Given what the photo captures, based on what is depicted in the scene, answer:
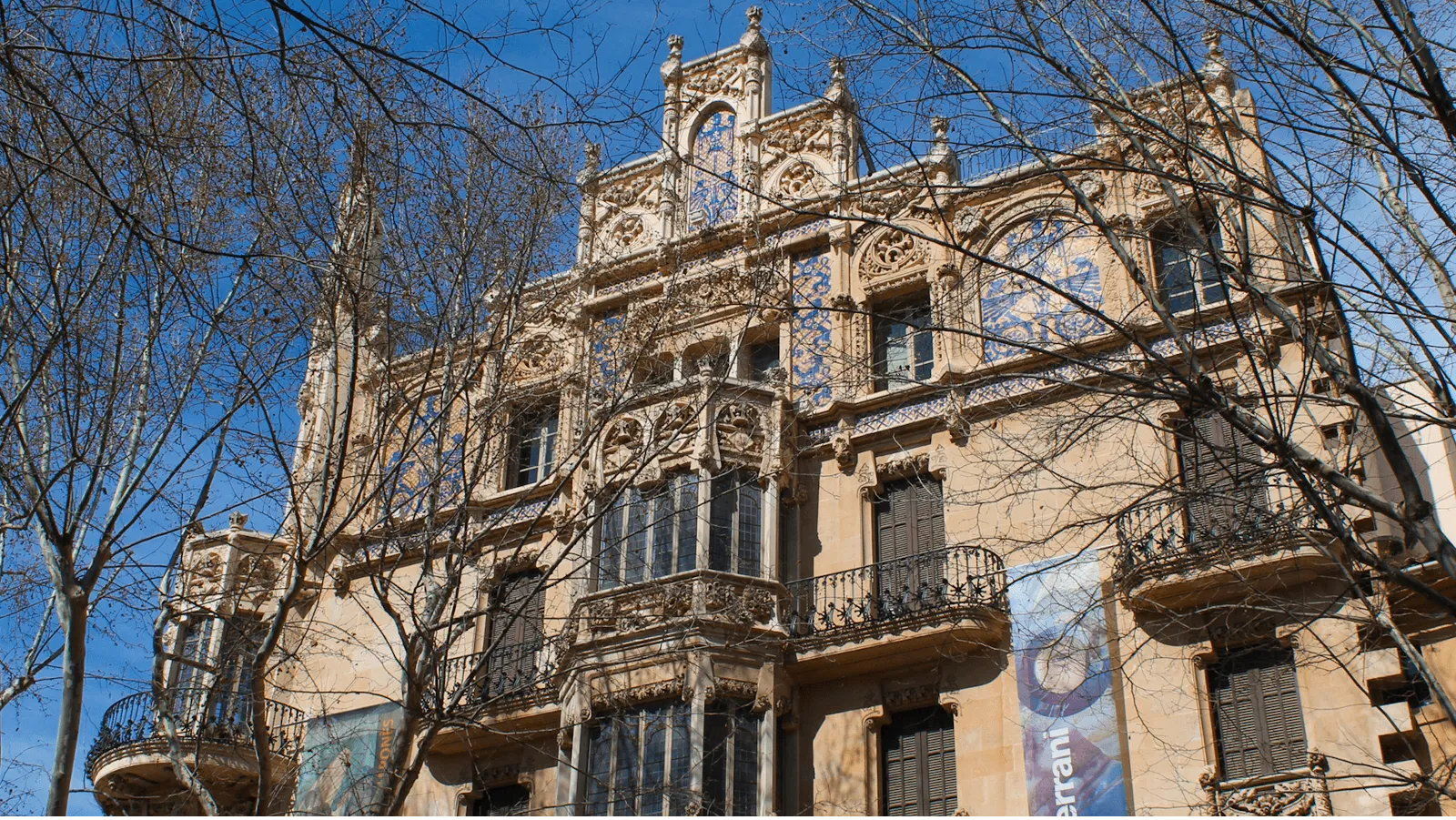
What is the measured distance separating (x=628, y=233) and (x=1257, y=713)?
12193 mm

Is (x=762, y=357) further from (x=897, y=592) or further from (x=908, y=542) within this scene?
(x=897, y=592)

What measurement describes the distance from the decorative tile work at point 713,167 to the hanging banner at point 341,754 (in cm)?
841

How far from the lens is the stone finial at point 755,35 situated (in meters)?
24.9

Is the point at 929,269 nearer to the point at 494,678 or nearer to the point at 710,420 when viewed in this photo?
the point at 710,420

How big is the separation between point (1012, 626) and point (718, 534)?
12.5ft

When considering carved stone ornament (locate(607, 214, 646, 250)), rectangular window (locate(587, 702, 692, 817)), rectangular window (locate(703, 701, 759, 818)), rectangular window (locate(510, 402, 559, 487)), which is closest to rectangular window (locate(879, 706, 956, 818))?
rectangular window (locate(703, 701, 759, 818))

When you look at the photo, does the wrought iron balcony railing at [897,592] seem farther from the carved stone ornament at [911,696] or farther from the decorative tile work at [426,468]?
the decorative tile work at [426,468]

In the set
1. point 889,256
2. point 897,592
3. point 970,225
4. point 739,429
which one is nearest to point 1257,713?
point 897,592

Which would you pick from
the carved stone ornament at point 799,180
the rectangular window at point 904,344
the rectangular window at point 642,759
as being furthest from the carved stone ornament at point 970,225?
the rectangular window at point 642,759

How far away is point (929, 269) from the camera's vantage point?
2162 centimetres

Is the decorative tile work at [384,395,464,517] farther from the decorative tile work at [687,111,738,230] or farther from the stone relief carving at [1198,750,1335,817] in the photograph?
the stone relief carving at [1198,750,1335,817]

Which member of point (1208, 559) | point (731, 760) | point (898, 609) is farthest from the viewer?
point (898, 609)

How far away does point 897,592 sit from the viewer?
19000 millimetres

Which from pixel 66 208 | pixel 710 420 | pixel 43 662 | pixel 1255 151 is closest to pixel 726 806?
pixel 710 420
